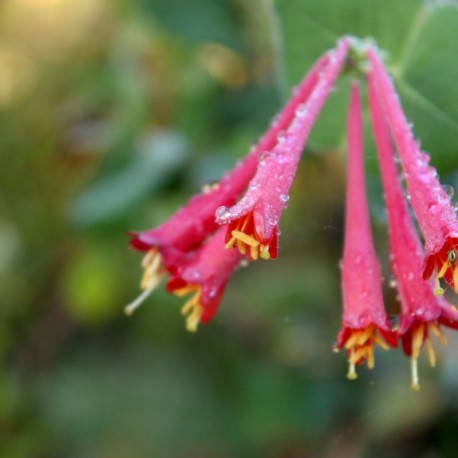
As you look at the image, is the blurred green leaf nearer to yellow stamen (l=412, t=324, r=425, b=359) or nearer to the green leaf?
the green leaf

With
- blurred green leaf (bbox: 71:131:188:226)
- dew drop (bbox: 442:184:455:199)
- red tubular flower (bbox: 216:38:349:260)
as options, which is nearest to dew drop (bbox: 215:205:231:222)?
red tubular flower (bbox: 216:38:349:260)

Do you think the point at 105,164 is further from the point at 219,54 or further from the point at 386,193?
the point at 386,193

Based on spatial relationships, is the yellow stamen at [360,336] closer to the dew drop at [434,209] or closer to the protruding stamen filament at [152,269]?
the dew drop at [434,209]

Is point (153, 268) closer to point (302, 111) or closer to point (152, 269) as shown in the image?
point (152, 269)

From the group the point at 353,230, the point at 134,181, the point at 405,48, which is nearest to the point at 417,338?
the point at 353,230

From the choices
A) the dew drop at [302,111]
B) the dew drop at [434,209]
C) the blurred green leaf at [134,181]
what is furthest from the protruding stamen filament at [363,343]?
the blurred green leaf at [134,181]

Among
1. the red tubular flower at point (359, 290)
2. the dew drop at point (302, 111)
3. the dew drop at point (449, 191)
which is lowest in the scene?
the red tubular flower at point (359, 290)
